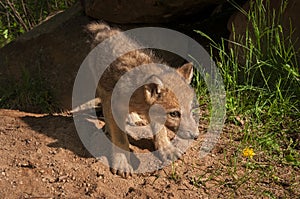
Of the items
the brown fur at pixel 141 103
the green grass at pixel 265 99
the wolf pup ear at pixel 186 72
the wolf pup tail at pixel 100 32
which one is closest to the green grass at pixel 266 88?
the green grass at pixel 265 99

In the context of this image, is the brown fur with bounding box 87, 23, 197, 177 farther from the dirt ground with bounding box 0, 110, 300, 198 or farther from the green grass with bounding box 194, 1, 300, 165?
the green grass with bounding box 194, 1, 300, 165

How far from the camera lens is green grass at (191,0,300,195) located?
4520 millimetres

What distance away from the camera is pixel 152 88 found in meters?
4.69

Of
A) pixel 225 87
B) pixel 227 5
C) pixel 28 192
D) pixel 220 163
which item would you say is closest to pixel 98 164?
pixel 28 192

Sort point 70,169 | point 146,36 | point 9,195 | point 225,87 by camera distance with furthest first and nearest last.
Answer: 1. point 146,36
2. point 225,87
3. point 70,169
4. point 9,195

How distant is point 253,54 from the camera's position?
17.9 ft

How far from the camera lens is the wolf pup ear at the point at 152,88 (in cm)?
464

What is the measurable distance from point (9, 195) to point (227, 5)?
447 centimetres

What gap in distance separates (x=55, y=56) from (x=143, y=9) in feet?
4.63

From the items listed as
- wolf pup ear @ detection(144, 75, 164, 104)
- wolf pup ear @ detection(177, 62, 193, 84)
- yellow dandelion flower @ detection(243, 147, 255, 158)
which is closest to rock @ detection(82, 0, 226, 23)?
wolf pup ear @ detection(177, 62, 193, 84)

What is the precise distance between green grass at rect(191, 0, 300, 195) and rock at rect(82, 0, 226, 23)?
91 centimetres

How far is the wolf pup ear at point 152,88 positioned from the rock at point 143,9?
1.68 m

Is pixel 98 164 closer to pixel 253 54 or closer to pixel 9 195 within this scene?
pixel 9 195

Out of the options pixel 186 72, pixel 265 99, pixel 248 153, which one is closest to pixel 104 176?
pixel 248 153
